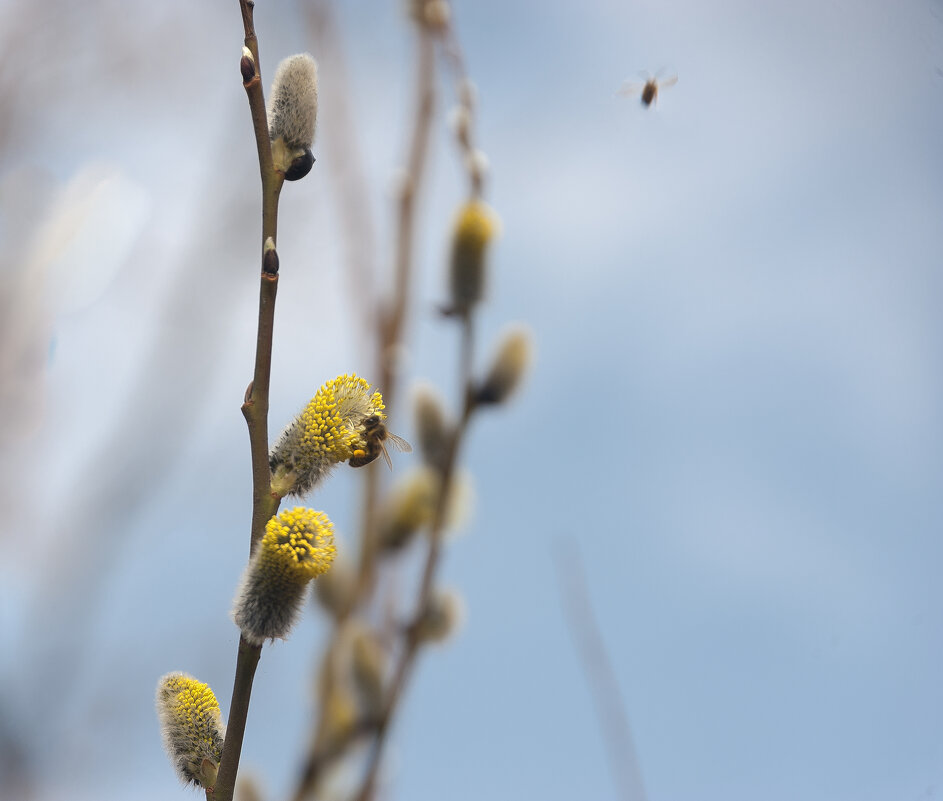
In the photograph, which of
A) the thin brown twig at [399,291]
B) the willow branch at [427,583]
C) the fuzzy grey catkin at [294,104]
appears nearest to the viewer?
the fuzzy grey catkin at [294,104]

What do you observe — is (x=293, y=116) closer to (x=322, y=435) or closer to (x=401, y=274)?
(x=322, y=435)

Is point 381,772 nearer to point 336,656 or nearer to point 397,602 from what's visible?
point 336,656

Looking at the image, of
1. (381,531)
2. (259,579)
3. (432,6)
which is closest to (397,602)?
(381,531)

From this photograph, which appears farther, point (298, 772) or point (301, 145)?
point (298, 772)

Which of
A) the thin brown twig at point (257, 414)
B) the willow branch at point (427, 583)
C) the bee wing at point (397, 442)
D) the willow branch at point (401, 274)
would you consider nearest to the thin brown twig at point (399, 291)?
the willow branch at point (401, 274)

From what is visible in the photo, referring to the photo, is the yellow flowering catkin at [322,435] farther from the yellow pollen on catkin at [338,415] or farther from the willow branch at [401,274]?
the willow branch at [401,274]

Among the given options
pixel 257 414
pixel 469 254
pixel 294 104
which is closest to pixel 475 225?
pixel 469 254
